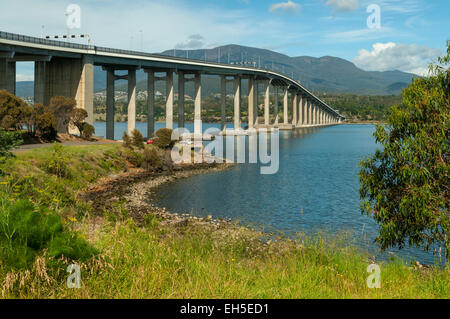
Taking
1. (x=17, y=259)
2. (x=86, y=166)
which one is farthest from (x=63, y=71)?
(x=17, y=259)

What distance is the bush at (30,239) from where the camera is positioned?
6891 millimetres

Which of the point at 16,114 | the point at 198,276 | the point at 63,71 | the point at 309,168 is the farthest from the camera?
the point at 63,71

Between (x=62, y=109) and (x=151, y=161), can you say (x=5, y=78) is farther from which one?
(x=151, y=161)

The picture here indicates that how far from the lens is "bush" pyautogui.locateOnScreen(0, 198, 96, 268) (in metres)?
6.89

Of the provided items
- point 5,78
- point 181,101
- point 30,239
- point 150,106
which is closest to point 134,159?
point 5,78

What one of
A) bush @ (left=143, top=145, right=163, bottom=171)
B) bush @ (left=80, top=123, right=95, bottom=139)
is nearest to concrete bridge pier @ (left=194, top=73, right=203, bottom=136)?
bush @ (left=80, top=123, right=95, bottom=139)

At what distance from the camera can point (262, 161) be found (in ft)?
220

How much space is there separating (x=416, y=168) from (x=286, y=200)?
21.5 meters

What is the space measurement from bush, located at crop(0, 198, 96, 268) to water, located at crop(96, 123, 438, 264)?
17.1 meters

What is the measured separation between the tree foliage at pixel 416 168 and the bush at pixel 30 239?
512 inches

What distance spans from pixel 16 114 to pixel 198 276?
45258 millimetres

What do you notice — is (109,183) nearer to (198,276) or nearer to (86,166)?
(86,166)

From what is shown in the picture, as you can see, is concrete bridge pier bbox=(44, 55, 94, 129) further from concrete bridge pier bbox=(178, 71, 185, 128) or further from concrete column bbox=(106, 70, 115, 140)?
concrete bridge pier bbox=(178, 71, 185, 128)

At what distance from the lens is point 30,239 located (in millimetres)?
7215
